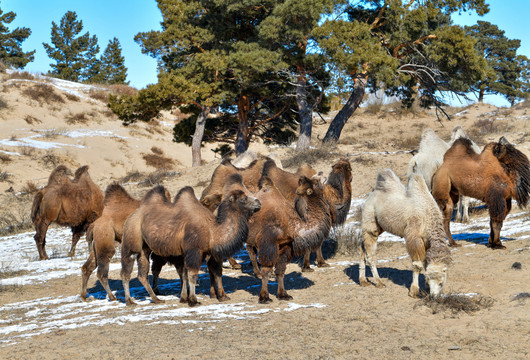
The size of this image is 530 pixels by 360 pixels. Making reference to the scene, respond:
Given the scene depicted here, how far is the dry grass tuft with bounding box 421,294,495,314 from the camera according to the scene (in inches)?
285

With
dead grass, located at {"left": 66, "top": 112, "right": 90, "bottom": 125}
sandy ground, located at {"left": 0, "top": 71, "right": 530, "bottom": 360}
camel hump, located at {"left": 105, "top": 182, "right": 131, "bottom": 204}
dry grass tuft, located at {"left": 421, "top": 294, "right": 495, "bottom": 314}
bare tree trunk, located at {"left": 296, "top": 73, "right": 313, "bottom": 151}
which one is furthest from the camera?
dead grass, located at {"left": 66, "top": 112, "right": 90, "bottom": 125}

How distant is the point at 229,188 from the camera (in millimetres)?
8953

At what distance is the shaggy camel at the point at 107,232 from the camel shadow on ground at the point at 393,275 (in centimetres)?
387

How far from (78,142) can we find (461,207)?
1267 inches

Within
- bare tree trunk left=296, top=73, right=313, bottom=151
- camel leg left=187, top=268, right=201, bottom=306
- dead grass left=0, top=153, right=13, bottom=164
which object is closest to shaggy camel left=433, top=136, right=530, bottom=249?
camel leg left=187, top=268, right=201, bottom=306

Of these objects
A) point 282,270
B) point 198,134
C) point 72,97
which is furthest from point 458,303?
point 72,97

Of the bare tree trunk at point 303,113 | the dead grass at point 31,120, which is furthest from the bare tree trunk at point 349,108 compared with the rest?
the dead grass at point 31,120

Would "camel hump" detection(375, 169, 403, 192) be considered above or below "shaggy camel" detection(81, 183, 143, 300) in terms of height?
above

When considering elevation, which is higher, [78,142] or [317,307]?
[78,142]

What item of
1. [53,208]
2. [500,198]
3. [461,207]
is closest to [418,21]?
[461,207]

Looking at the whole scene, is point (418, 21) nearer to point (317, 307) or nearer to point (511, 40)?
point (317, 307)

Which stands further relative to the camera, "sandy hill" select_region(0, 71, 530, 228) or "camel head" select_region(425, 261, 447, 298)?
"sandy hill" select_region(0, 71, 530, 228)

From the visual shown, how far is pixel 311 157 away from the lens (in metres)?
22.4

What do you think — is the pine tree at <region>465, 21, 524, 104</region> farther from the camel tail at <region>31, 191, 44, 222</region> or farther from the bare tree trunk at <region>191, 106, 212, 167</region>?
the camel tail at <region>31, 191, 44, 222</region>
